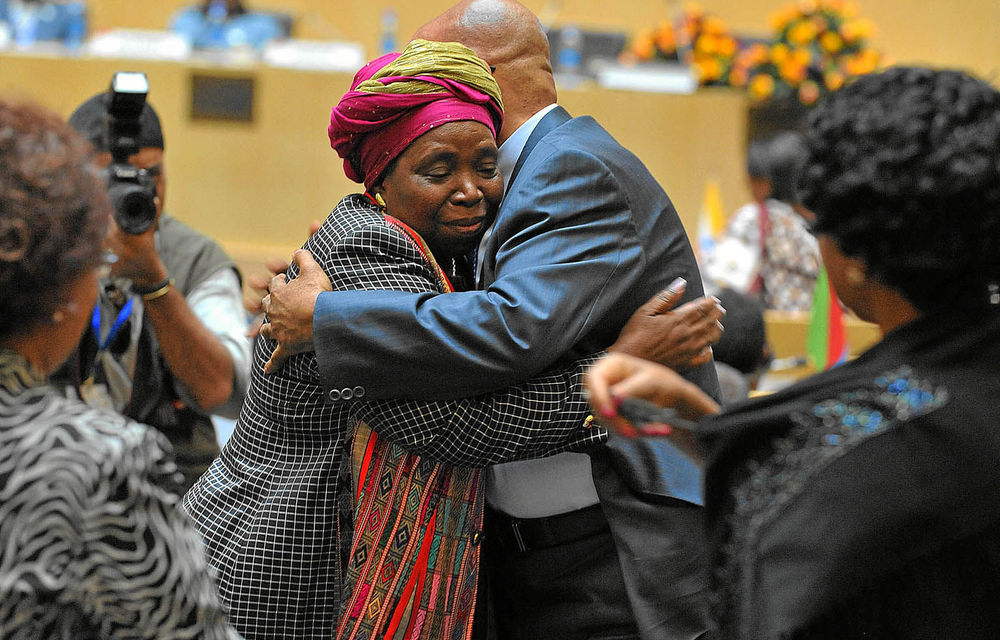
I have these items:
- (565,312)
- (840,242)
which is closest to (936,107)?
(840,242)

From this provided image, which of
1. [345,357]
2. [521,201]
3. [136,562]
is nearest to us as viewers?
[136,562]

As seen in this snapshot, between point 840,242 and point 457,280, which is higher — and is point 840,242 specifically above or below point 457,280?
above

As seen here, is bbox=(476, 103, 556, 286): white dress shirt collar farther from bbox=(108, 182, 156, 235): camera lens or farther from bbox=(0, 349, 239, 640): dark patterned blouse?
bbox=(0, 349, 239, 640): dark patterned blouse

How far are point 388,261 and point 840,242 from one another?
0.75 m

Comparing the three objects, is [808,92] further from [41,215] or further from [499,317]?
[41,215]

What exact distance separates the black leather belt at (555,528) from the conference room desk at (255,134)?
4741 millimetres

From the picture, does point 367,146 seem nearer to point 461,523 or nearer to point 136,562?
point 461,523

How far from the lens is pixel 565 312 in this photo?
1.80m

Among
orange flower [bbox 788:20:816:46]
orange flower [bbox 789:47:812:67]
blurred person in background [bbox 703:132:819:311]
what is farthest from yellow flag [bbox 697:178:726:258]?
orange flower [bbox 788:20:816:46]

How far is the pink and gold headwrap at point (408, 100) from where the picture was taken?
6.22ft

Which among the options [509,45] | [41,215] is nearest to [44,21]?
[509,45]

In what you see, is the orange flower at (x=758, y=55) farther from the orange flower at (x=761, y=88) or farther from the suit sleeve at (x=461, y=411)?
the suit sleeve at (x=461, y=411)

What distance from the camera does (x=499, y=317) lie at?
1756 mm

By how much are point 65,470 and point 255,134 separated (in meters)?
5.71
